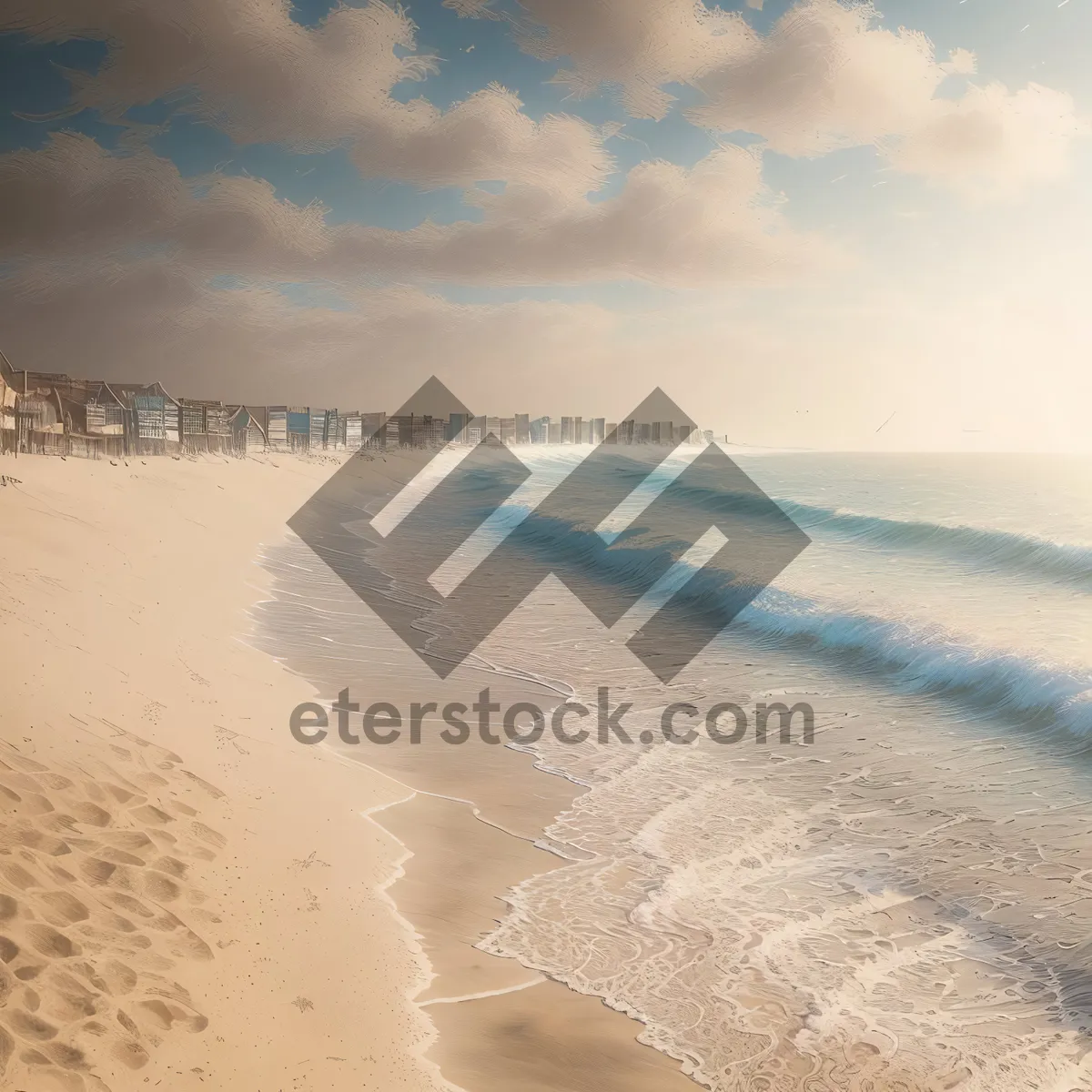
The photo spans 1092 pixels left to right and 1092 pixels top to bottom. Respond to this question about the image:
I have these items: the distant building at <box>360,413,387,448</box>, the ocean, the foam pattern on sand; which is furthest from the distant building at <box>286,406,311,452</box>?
the foam pattern on sand

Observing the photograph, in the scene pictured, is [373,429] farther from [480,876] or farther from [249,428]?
[480,876]

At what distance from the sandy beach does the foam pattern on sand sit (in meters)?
0.01

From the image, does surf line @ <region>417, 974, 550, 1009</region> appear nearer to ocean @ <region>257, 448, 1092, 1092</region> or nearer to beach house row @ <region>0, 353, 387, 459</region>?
ocean @ <region>257, 448, 1092, 1092</region>

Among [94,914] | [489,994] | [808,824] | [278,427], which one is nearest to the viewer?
[94,914]

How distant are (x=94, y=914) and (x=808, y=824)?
222 inches

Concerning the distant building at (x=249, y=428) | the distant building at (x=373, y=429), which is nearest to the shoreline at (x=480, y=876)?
the distant building at (x=249, y=428)

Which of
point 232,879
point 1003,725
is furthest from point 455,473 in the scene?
point 232,879

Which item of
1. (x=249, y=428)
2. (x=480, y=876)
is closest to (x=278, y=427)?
(x=249, y=428)

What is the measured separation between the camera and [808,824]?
7230 millimetres

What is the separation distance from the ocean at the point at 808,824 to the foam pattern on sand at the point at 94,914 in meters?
1.92

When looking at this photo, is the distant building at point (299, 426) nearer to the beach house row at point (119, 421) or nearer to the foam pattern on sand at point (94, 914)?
the beach house row at point (119, 421)

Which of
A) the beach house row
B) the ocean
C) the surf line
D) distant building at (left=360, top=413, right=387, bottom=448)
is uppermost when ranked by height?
distant building at (left=360, top=413, right=387, bottom=448)

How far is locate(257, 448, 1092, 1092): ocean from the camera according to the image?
458 cm

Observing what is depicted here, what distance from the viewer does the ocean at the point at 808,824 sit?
180 inches
